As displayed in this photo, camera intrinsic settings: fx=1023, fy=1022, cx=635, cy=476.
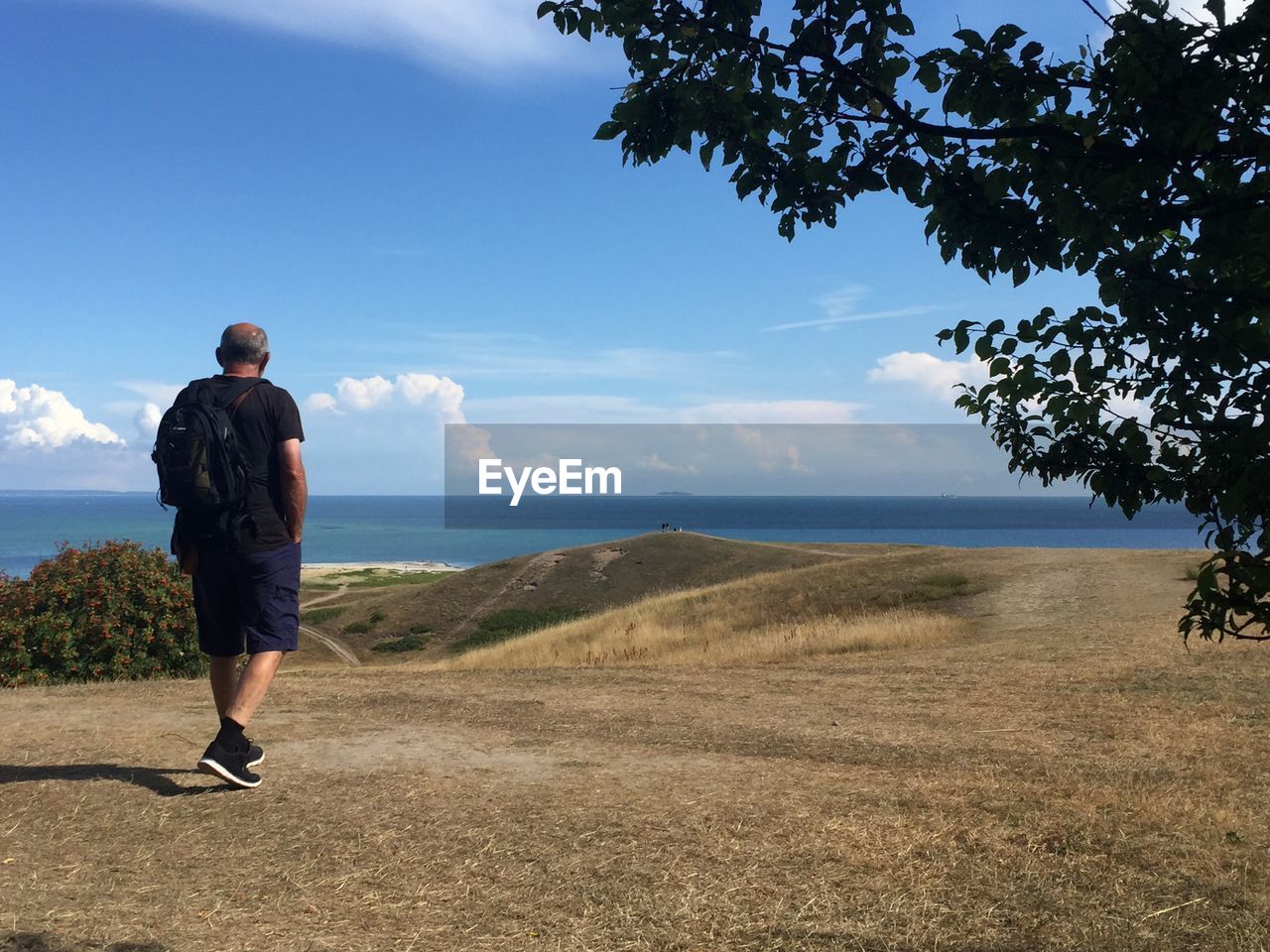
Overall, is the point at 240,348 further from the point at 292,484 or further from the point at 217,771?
the point at 217,771

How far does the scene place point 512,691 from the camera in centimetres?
989

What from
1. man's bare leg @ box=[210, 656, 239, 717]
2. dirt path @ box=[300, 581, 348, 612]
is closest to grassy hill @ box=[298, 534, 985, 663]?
dirt path @ box=[300, 581, 348, 612]

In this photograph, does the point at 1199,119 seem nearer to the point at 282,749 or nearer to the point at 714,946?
the point at 714,946

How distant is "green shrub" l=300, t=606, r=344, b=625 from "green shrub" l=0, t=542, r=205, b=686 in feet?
131

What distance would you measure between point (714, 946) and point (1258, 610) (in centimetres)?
226

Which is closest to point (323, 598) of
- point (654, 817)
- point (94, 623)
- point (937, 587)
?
point (937, 587)

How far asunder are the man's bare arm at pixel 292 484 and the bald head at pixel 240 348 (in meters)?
0.56

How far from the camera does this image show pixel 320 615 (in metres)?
55.1

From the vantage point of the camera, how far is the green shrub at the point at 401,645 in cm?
4575

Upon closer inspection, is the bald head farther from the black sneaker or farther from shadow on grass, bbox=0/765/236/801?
shadow on grass, bbox=0/765/236/801

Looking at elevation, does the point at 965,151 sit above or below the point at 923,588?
above

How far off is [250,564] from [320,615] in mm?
51923

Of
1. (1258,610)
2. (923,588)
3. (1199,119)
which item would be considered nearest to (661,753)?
(1258,610)

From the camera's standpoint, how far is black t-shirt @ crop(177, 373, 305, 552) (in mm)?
5785
